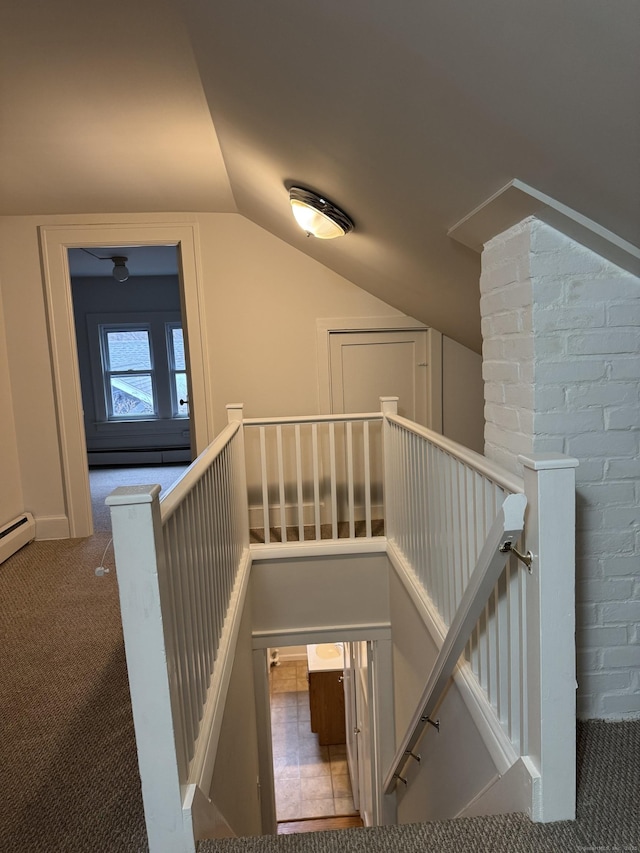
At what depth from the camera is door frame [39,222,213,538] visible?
3.92 m

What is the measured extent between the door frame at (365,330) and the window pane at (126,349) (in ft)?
14.9

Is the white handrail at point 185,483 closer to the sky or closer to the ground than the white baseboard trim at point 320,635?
closer to the sky

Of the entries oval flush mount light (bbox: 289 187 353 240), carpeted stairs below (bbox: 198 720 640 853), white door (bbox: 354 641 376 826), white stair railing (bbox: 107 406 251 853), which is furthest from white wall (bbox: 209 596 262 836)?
oval flush mount light (bbox: 289 187 353 240)

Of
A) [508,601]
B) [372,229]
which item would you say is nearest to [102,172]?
Result: [372,229]

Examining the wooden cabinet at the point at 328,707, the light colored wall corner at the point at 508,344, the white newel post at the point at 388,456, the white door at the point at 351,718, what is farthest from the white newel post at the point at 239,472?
the wooden cabinet at the point at 328,707

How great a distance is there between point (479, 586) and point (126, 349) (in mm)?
7338

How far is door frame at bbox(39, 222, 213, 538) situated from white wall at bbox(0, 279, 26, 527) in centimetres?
30

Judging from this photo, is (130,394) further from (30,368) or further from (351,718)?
(351,718)

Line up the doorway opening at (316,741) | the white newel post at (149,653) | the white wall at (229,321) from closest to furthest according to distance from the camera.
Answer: the white newel post at (149,653) → the white wall at (229,321) → the doorway opening at (316,741)

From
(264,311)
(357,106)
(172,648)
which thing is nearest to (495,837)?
(172,648)

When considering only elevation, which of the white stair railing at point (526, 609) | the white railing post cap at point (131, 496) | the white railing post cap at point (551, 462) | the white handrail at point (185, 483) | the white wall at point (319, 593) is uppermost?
the white railing post cap at point (551, 462)

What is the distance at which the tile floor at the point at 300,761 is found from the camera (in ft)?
18.8

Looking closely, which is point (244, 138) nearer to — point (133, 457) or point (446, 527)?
point (446, 527)

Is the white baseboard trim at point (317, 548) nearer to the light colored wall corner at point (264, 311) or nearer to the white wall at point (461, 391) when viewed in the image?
the light colored wall corner at point (264, 311)
